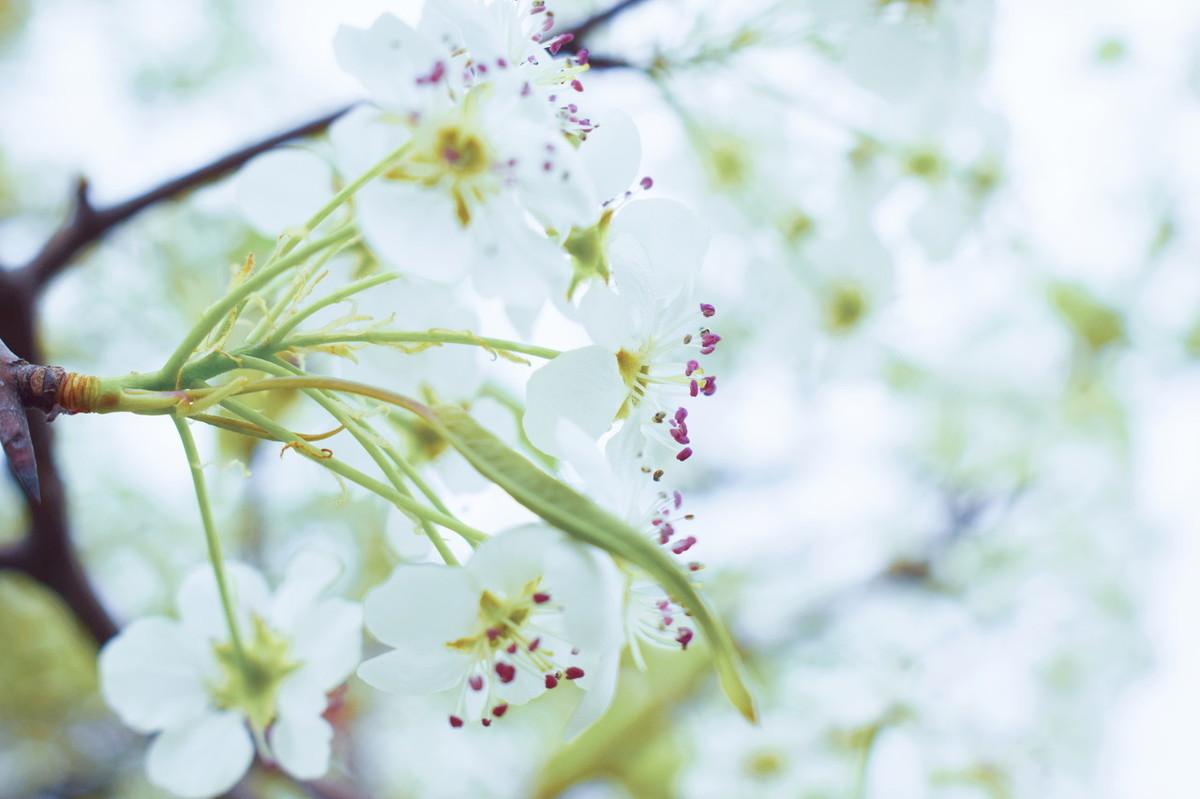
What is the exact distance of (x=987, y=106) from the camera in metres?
0.94

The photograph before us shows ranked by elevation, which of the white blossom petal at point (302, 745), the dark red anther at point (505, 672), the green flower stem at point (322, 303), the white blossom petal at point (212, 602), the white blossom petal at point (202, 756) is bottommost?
the white blossom petal at point (202, 756)

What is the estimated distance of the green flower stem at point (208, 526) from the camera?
0.38 meters

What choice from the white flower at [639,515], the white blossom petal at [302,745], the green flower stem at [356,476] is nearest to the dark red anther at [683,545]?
the white flower at [639,515]

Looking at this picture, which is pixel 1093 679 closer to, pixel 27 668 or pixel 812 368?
pixel 812 368

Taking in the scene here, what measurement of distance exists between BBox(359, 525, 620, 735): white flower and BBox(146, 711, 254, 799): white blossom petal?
157 millimetres

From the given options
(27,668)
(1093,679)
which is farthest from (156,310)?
(1093,679)

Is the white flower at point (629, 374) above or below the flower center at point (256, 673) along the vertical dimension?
above

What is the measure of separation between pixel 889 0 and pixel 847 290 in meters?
0.28

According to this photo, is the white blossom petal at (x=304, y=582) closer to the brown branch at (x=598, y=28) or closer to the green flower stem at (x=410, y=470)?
the green flower stem at (x=410, y=470)

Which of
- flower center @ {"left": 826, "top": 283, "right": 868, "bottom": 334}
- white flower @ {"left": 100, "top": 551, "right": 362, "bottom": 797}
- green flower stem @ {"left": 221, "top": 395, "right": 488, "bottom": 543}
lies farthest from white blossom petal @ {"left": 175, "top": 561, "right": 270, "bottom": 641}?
flower center @ {"left": 826, "top": 283, "right": 868, "bottom": 334}

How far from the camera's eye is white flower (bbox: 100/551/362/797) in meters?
0.52

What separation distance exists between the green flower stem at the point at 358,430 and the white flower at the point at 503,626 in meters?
0.02

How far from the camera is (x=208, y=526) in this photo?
425 millimetres

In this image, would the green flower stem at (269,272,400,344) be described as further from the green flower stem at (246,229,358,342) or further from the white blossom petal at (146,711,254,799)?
the white blossom petal at (146,711,254,799)
